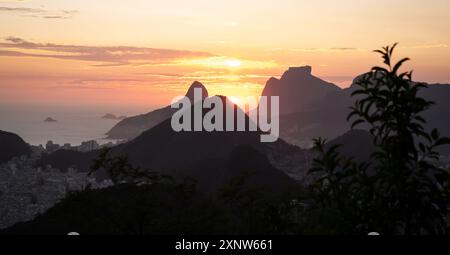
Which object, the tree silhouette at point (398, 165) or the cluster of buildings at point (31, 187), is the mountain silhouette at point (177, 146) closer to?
the cluster of buildings at point (31, 187)

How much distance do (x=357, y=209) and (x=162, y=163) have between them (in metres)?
165

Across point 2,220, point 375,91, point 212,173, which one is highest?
point 375,91

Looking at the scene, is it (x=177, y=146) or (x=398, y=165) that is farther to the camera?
(x=177, y=146)

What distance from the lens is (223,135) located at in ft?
611

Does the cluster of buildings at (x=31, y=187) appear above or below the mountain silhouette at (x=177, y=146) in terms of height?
below

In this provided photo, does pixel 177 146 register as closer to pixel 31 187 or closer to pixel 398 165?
pixel 31 187

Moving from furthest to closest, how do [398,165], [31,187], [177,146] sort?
1. [177,146]
2. [31,187]
3. [398,165]

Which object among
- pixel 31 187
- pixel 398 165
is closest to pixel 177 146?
pixel 31 187

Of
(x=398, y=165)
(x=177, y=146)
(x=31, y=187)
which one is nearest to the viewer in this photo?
(x=398, y=165)

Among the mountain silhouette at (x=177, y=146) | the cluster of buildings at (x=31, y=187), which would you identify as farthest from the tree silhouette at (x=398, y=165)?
the mountain silhouette at (x=177, y=146)

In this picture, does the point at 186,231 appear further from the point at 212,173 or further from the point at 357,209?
the point at 212,173

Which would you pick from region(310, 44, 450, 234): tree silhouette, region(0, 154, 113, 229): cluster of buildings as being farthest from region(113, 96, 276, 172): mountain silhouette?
region(310, 44, 450, 234): tree silhouette

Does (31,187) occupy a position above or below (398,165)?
below
